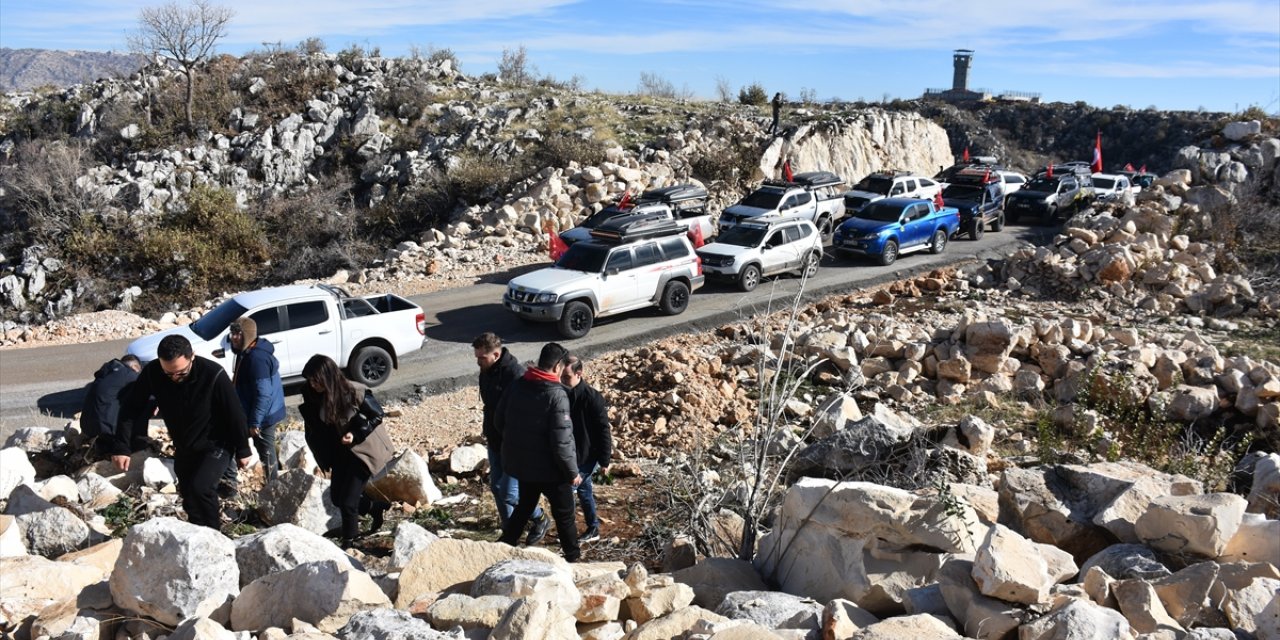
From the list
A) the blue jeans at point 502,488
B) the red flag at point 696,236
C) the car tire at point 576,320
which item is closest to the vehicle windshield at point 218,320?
the car tire at point 576,320

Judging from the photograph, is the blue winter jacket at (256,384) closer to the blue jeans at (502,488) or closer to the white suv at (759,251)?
the blue jeans at (502,488)

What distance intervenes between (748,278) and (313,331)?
953cm

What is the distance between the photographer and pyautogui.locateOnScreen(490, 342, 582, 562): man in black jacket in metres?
6.18

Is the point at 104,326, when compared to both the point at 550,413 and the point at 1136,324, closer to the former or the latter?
the point at 550,413

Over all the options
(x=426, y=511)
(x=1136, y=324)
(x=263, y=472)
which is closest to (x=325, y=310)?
(x=263, y=472)

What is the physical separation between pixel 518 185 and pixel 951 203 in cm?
1275

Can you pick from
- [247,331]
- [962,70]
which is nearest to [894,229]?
[247,331]

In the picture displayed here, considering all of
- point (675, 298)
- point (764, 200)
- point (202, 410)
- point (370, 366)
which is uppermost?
point (764, 200)

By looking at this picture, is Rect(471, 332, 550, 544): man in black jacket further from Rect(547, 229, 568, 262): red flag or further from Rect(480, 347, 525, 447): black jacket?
Rect(547, 229, 568, 262): red flag

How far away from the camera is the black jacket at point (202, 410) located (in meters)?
6.11

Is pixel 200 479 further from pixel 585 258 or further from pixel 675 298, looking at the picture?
pixel 675 298

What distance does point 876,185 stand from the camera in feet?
88.5

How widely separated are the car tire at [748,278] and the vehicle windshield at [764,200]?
489cm

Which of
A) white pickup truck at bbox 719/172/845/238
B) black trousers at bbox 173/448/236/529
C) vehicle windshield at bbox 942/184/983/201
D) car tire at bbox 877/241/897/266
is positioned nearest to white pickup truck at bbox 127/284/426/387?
black trousers at bbox 173/448/236/529
